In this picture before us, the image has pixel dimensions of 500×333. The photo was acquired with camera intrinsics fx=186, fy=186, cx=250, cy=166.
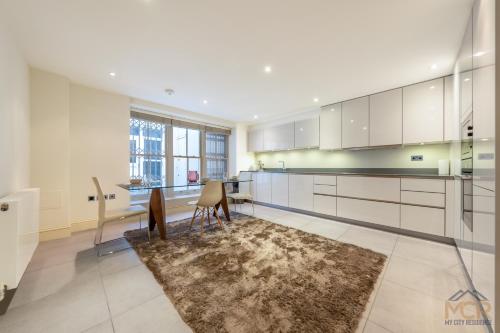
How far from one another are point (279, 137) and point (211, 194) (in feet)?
9.08

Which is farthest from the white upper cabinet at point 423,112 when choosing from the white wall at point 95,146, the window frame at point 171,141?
the white wall at point 95,146

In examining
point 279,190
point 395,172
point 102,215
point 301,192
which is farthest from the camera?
point 279,190

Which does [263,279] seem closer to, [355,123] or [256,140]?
[355,123]

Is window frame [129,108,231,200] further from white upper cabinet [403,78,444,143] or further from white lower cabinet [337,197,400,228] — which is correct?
white upper cabinet [403,78,444,143]

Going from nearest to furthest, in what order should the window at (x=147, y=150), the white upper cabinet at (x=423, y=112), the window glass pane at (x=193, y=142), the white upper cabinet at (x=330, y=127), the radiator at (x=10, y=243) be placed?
the radiator at (x=10, y=243) < the white upper cabinet at (x=423, y=112) < the white upper cabinet at (x=330, y=127) < the window at (x=147, y=150) < the window glass pane at (x=193, y=142)

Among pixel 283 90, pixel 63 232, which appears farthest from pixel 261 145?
pixel 63 232

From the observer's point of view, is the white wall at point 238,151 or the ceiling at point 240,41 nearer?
the ceiling at point 240,41

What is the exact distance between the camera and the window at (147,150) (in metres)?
3.94

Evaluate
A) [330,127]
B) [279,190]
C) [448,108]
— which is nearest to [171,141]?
[279,190]

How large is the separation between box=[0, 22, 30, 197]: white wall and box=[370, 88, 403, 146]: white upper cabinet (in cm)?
477

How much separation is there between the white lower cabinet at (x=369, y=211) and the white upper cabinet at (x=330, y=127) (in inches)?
46.0

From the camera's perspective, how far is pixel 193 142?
16.4 ft

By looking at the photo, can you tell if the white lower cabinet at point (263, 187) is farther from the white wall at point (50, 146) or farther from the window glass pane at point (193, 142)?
the white wall at point (50, 146)

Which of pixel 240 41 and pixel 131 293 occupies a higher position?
pixel 240 41
